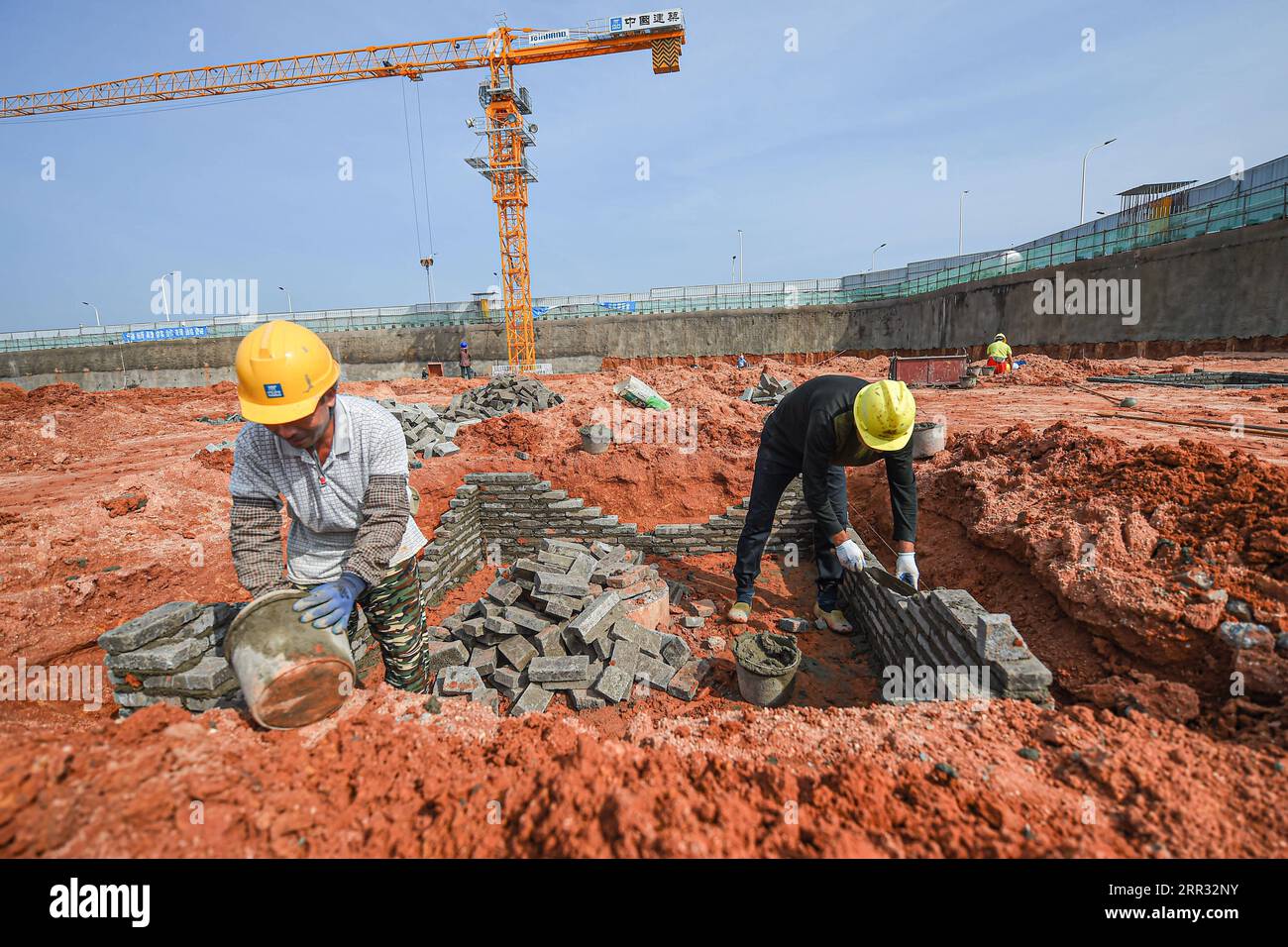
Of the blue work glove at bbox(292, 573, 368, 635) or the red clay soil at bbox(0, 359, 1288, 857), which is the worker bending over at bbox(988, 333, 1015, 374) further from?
the blue work glove at bbox(292, 573, 368, 635)

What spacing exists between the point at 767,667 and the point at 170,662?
3070 millimetres

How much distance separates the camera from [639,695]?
369 cm

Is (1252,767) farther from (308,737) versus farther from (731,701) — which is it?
(308,737)

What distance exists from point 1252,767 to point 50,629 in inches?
286

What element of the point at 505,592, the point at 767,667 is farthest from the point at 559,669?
the point at 767,667

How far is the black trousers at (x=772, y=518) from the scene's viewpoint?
4.29m

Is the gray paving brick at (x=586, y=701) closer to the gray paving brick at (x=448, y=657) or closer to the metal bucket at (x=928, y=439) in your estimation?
the gray paving brick at (x=448, y=657)

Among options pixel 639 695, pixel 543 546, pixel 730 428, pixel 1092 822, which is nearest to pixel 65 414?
pixel 543 546

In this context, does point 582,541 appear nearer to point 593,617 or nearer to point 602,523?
point 602,523

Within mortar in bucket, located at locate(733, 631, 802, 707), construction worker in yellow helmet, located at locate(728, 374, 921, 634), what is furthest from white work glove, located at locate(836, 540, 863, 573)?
mortar in bucket, located at locate(733, 631, 802, 707)

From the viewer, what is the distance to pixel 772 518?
435 cm

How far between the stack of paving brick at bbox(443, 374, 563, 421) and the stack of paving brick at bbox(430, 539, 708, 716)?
24.3 feet

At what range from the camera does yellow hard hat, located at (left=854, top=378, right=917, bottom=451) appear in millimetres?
3250
